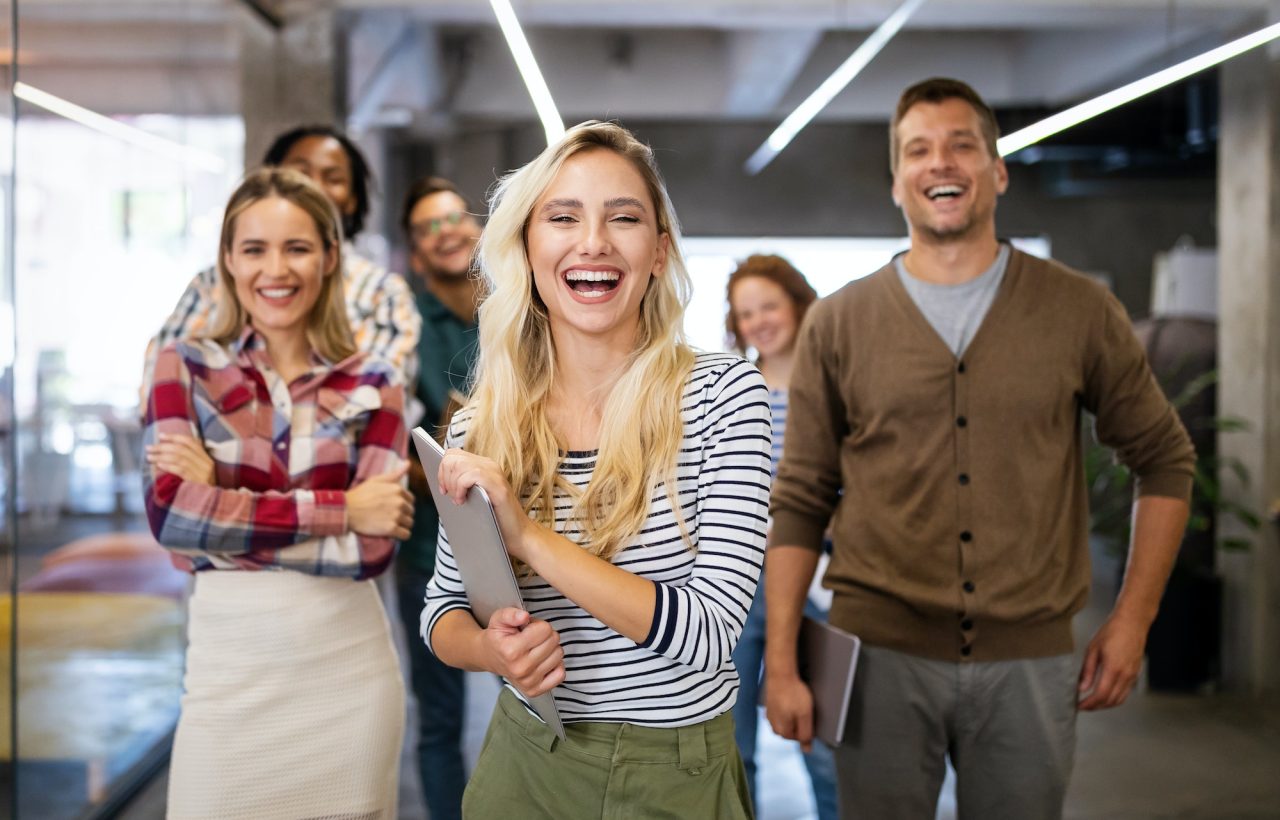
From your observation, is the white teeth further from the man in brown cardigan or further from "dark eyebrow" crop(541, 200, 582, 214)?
the man in brown cardigan

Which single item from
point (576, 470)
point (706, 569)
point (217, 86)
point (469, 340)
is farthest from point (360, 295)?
point (217, 86)

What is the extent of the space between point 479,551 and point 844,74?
3540 millimetres

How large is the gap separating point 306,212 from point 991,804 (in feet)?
5.17

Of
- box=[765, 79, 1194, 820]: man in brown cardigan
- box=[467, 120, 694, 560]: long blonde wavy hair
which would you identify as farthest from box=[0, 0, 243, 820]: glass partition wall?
box=[765, 79, 1194, 820]: man in brown cardigan

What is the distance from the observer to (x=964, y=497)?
74.0 inches

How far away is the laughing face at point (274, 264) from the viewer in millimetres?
1979

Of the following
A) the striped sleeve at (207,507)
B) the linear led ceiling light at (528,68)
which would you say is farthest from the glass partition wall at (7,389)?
the linear led ceiling light at (528,68)

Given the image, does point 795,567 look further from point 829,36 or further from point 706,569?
point 829,36

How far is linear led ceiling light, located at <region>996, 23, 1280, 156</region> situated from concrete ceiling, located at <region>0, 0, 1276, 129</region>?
0.05 m

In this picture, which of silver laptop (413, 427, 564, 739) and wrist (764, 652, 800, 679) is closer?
silver laptop (413, 427, 564, 739)

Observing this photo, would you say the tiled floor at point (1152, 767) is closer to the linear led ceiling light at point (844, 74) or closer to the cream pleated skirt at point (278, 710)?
the cream pleated skirt at point (278, 710)

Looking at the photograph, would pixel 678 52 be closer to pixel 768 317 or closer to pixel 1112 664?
pixel 768 317

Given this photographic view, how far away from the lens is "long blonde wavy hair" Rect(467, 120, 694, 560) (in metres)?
1.32

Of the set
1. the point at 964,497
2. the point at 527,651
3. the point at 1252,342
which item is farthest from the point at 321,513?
the point at 1252,342
